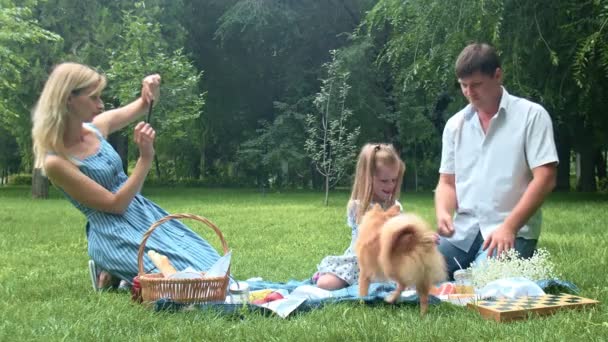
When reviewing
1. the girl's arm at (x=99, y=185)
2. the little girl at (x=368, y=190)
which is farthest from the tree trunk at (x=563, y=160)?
the girl's arm at (x=99, y=185)

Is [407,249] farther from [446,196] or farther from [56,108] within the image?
[56,108]

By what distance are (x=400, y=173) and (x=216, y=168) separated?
34.3m

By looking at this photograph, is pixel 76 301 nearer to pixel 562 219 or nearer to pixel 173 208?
pixel 562 219

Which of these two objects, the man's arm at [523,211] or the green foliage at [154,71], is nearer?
the man's arm at [523,211]

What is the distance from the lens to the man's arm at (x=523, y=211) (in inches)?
163

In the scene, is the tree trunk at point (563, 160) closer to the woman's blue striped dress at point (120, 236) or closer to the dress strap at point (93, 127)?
the woman's blue striped dress at point (120, 236)

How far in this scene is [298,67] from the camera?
27.2 meters

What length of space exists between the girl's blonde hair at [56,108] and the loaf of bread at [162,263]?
90 cm

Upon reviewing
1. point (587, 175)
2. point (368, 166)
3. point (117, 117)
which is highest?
point (117, 117)

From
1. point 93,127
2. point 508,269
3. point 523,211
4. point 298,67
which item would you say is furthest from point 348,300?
point 298,67

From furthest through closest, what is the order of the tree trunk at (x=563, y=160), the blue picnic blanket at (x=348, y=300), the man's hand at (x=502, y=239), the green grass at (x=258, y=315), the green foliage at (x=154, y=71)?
the tree trunk at (x=563, y=160) < the green foliage at (x=154, y=71) < the man's hand at (x=502, y=239) < the blue picnic blanket at (x=348, y=300) < the green grass at (x=258, y=315)

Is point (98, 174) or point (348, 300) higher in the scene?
point (98, 174)

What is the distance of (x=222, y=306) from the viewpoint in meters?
4.00

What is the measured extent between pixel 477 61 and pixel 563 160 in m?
21.7
